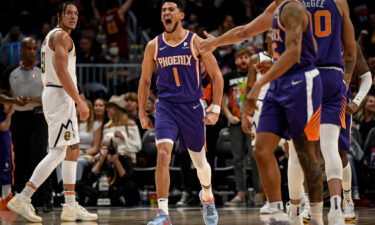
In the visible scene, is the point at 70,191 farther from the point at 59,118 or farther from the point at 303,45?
A: the point at 303,45

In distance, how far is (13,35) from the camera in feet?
50.7

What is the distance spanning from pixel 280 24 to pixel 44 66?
11.4 ft

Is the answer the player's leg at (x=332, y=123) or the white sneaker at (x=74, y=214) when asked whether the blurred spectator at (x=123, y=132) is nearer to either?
the white sneaker at (x=74, y=214)

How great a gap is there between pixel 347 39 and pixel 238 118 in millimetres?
4751

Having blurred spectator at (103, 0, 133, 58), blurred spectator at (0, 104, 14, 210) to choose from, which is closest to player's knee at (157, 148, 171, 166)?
blurred spectator at (0, 104, 14, 210)

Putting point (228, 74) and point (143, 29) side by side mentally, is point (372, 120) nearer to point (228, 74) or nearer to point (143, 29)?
point (228, 74)

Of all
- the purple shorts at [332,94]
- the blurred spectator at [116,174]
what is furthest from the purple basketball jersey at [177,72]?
the blurred spectator at [116,174]

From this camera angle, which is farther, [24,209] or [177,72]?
[24,209]

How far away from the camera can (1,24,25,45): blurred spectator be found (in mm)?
15406

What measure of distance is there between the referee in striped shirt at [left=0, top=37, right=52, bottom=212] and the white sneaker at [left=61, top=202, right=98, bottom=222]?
1.54 meters

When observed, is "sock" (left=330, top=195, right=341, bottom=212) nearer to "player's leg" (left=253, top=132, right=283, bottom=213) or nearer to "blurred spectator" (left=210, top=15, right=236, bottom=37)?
"player's leg" (left=253, top=132, right=283, bottom=213)

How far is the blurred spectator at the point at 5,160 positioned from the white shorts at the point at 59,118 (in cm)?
248

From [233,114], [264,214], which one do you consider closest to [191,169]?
[233,114]

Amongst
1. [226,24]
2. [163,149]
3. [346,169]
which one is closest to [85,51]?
[226,24]
